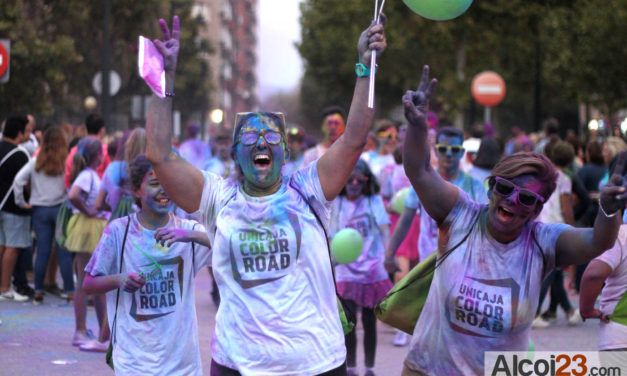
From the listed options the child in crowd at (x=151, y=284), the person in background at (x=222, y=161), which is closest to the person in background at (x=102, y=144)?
the person in background at (x=222, y=161)

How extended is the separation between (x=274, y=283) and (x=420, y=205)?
481 cm

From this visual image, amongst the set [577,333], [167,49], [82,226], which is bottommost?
[577,333]

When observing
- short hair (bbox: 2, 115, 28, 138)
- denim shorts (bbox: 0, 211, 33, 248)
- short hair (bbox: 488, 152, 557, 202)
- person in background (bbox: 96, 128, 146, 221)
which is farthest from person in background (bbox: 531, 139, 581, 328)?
short hair (bbox: 488, 152, 557, 202)

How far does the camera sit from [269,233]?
474 centimetres

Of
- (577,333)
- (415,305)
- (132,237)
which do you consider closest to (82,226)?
(577,333)

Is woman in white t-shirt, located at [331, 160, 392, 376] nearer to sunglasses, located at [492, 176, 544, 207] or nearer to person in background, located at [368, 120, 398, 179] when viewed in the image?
person in background, located at [368, 120, 398, 179]

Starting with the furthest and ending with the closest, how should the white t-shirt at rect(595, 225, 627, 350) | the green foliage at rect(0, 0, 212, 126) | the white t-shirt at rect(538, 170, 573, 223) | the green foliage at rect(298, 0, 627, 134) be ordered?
the green foliage at rect(298, 0, 627, 134)
the green foliage at rect(0, 0, 212, 126)
the white t-shirt at rect(538, 170, 573, 223)
the white t-shirt at rect(595, 225, 627, 350)

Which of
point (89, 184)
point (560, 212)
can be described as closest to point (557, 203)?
point (560, 212)

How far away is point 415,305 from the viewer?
5.19 meters

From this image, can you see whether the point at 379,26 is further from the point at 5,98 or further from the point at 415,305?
the point at 5,98

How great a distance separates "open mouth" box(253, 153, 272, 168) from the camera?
15.9ft

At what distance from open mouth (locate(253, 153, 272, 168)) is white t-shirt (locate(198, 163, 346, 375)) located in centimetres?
12

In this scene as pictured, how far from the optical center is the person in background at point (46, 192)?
13.1 meters

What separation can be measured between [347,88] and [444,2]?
2251 inches
